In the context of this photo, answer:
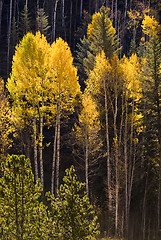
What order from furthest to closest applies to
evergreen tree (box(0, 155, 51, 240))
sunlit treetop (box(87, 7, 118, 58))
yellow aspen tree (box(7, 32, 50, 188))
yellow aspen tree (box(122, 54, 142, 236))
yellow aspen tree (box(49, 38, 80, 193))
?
sunlit treetop (box(87, 7, 118, 58))
yellow aspen tree (box(122, 54, 142, 236))
yellow aspen tree (box(49, 38, 80, 193))
yellow aspen tree (box(7, 32, 50, 188))
evergreen tree (box(0, 155, 51, 240))

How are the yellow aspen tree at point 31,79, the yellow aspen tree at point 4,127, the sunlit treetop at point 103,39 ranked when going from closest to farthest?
the yellow aspen tree at point 31,79, the yellow aspen tree at point 4,127, the sunlit treetop at point 103,39

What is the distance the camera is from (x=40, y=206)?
7.02m

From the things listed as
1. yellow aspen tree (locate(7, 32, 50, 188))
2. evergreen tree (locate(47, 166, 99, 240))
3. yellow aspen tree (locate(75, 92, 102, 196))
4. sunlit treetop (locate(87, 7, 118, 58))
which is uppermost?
sunlit treetop (locate(87, 7, 118, 58))

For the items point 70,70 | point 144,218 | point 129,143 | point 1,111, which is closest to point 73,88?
point 70,70

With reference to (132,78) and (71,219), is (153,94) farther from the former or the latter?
(71,219)

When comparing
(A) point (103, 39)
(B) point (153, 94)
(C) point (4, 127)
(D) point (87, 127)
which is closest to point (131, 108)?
(B) point (153, 94)

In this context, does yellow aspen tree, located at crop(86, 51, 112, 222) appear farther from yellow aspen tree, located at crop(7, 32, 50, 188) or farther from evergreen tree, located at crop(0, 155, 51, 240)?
evergreen tree, located at crop(0, 155, 51, 240)

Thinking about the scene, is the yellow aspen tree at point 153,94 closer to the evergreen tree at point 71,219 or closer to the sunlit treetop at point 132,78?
the sunlit treetop at point 132,78

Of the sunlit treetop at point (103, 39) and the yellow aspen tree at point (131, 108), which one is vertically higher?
the sunlit treetop at point (103, 39)

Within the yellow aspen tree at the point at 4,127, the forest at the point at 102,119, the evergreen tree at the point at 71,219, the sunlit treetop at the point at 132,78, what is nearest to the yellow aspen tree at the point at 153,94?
the forest at the point at 102,119

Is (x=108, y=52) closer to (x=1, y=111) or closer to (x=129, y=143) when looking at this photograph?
(x=129, y=143)

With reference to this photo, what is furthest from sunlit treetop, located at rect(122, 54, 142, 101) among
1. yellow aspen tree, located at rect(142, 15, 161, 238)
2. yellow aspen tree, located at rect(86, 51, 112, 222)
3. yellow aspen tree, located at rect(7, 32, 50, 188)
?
yellow aspen tree, located at rect(7, 32, 50, 188)

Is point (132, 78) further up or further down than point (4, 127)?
further up

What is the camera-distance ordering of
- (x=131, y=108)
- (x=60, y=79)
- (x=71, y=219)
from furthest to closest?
1. (x=131, y=108)
2. (x=60, y=79)
3. (x=71, y=219)
